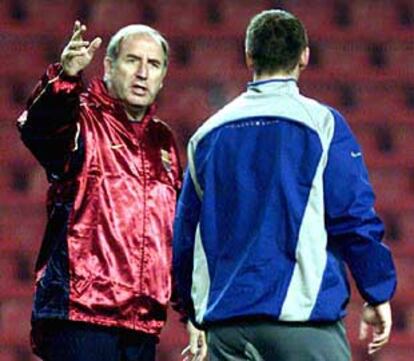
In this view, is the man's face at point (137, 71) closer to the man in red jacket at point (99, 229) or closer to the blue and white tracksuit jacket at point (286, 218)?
the man in red jacket at point (99, 229)

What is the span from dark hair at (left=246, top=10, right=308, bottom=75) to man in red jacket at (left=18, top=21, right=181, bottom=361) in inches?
13.4

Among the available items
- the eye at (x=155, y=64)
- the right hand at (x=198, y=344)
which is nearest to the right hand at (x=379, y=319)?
the right hand at (x=198, y=344)

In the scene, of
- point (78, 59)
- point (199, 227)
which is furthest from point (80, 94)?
point (199, 227)

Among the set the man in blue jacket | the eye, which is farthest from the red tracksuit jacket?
the man in blue jacket

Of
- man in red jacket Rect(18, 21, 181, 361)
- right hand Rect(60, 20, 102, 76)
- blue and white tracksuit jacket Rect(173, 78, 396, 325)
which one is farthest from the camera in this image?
man in red jacket Rect(18, 21, 181, 361)

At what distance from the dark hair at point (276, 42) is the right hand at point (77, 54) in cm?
28

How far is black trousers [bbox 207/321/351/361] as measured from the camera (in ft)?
7.04

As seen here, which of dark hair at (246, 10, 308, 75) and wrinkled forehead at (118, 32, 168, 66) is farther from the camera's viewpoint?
wrinkled forehead at (118, 32, 168, 66)

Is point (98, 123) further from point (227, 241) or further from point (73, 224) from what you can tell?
point (227, 241)

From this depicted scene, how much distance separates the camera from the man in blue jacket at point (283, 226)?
2.14m

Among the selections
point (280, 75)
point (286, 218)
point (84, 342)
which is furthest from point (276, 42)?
point (84, 342)

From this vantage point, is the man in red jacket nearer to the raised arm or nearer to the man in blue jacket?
the raised arm

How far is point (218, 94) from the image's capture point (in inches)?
183

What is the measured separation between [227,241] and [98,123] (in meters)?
0.46
